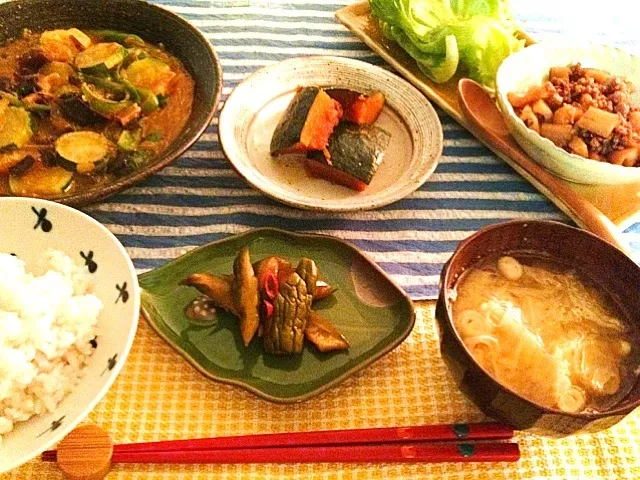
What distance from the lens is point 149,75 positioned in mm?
1773

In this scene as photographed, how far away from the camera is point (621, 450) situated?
1161 mm

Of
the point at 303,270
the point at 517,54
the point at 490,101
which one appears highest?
the point at 517,54

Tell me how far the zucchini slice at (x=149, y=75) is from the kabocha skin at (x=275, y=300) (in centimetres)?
71

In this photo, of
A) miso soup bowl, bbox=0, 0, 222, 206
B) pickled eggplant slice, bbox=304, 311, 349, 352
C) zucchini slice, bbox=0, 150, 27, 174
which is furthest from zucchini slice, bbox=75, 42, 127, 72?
pickled eggplant slice, bbox=304, 311, 349, 352

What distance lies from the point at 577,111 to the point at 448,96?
16.1 inches

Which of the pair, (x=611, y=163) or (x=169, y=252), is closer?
(x=169, y=252)

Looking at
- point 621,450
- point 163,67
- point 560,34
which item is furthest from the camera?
point 560,34

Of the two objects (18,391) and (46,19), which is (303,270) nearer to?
(18,391)

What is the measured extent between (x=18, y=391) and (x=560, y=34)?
2.14m

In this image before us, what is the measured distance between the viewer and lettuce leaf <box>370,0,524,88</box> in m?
1.92

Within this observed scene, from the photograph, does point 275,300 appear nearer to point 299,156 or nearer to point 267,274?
point 267,274

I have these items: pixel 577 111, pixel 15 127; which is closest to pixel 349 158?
pixel 577 111

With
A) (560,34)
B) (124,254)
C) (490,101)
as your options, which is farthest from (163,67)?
(560,34)

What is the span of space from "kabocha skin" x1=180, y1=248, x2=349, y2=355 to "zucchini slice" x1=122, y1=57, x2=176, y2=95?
708mm
